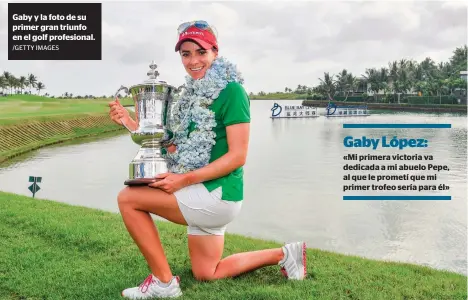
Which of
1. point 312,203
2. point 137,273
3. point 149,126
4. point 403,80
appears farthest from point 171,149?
point 403,80

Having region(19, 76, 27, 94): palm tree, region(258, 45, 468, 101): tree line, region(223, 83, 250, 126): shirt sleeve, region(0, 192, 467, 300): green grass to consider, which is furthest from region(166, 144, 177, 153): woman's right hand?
region(19, 76, 27, 94): palm tree

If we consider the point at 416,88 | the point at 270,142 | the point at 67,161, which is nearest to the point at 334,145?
the point at 270,142

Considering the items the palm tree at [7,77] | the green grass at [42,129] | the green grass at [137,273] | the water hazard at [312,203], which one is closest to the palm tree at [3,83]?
the palm tree at [7,77]

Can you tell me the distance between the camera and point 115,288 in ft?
11.7

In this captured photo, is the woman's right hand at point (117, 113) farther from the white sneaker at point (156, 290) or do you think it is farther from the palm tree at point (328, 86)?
the palm tree at point (328, 86)

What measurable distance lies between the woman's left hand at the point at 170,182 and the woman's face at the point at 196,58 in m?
0.63

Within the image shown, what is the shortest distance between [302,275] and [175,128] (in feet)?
4.33

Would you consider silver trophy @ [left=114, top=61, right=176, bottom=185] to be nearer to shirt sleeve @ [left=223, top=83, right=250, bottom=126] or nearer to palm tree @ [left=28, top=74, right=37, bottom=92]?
shirt sleeve @ [left=223, top=83, right=250, bottom=126]

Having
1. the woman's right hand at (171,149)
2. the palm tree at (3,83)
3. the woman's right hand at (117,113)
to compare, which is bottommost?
the woman's right hand at (171,149)

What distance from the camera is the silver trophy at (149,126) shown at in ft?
10.2

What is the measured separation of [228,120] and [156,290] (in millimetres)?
1143

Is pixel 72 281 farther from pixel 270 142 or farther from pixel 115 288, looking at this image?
pixel 270 142

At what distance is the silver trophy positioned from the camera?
3102 millimetres

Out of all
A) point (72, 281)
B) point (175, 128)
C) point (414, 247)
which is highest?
point (175, 128)
